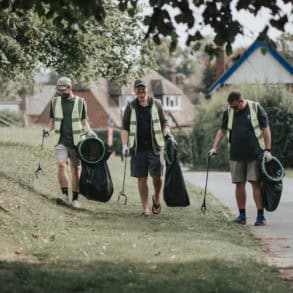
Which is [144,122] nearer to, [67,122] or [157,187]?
[157,187]

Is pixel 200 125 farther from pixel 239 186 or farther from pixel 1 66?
pixel 239 186

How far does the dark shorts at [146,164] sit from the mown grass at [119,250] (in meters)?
0.64

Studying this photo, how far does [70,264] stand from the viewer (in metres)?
8.30

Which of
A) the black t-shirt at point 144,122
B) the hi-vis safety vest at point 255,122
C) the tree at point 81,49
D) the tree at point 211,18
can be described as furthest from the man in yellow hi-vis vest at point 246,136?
the tree at point 81,49

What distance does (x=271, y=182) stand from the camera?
1245cm

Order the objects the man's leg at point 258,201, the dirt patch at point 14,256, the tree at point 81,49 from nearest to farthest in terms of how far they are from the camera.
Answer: the dirt patch at point 14,256, the man's leg at point 258,201, the tree at point 81,49

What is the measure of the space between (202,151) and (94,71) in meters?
8.03

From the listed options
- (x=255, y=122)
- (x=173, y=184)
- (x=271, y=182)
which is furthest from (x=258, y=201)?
(x=173, y=184)

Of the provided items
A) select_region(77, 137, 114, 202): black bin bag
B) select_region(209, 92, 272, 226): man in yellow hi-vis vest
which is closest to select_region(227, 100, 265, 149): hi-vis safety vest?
select_region(209, 92, 272, 226): man in yellow hi-vis vest

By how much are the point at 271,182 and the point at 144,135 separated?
1892 mm

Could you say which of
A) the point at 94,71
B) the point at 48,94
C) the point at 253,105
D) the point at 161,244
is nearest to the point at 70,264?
the point at 161,244

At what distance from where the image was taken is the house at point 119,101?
81.4m

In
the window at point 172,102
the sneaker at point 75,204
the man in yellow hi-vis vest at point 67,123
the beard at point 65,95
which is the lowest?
the sneaker at point 75,204

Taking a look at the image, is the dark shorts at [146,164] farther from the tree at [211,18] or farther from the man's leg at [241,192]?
the tree at [211,18]
